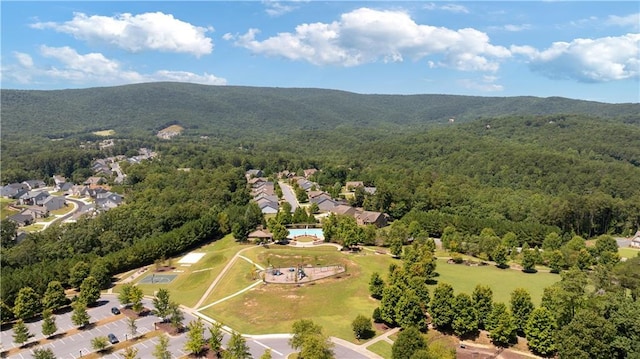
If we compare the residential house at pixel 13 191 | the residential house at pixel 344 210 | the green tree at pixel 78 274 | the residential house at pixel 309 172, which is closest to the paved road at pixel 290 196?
the residential house at pixel 344 210

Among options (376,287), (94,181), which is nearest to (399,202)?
(376,287)

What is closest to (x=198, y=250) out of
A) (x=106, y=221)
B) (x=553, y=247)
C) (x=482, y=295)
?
(x=106, y=221)

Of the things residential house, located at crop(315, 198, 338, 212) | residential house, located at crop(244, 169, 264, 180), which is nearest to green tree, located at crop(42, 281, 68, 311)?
residential house, located at crop(315, 198, 338, 212)

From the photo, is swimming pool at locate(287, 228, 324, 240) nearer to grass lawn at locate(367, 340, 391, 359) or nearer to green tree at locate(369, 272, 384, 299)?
green tree at locate(369, 272, 384, 299)

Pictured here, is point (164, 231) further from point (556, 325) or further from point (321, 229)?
point (556, 325)

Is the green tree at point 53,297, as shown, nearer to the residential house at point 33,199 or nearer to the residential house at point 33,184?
the residential house at point 33,199

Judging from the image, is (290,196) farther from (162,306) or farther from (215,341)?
(215,341)
